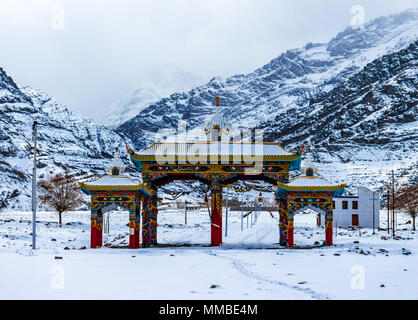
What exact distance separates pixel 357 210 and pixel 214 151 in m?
38.3

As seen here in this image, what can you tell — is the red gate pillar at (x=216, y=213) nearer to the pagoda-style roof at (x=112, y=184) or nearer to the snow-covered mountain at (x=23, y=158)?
the pagoda-style roof at (x=112, y=184)

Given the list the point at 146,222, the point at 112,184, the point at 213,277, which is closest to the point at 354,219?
the point at 146,222

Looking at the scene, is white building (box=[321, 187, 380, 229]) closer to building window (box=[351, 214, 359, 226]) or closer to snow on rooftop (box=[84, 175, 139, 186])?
building window (box=[351, 214, 359, 226])

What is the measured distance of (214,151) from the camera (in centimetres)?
2652

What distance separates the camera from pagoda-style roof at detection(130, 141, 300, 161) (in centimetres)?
2580

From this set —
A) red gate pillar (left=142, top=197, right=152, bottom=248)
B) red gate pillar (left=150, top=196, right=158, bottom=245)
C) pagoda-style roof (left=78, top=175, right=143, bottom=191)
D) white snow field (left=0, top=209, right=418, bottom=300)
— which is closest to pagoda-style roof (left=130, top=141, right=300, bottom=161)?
pagoda-style roof (left=78, top=175, right=143, bottom=191)

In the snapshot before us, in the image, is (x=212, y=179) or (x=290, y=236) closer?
(x=290, y=236)

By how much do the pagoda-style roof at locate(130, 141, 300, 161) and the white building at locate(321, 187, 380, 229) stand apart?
35123 mm

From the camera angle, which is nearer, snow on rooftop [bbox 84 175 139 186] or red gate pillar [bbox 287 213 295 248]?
snow on rooftop [bbox 84 175 139 186]

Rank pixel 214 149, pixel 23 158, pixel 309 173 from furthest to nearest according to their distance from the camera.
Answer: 1. pixel 23 158
2. pixel 214 149
3. pixel 309 173

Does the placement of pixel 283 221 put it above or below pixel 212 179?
below

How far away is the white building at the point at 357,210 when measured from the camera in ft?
191

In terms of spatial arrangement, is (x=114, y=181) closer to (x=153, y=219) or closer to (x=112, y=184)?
(x=112, y=184)

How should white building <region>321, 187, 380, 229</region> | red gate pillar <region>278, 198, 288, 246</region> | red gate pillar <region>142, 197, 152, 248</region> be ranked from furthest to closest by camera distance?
1. white building <region>321, 187, 380, 229</region>
2. red gate pillar <region>142, 197, 152, 248</region>
3. red gate pillar <region>278, 198, 288, 246</region>
